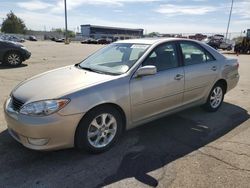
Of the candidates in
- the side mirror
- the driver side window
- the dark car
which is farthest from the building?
the side mirror

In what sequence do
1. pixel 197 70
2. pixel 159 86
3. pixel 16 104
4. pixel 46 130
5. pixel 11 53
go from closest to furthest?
pixel 46 130 → pixel 16 104 → pixel 159 86 → pixel 197 70 → pixel 11 53

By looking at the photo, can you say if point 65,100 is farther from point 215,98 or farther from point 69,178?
point 215,98

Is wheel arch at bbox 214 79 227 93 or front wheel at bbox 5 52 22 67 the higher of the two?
wheel arch at bbox 214 79 227 93

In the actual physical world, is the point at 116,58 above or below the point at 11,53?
above

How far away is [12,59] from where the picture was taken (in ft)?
38.8

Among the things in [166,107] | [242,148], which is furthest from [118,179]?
[242,148]

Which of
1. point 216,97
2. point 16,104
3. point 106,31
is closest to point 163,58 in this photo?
point 216,97

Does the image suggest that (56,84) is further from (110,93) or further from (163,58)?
(163,58)

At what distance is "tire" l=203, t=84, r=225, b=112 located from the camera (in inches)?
215

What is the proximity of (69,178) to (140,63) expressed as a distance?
1900mm

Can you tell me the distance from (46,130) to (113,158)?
38.7 inches

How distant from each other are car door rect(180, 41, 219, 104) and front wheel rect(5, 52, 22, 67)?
30.0ft

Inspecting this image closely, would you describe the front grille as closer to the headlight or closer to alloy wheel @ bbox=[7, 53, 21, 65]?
the headlight

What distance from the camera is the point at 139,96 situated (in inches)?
155
